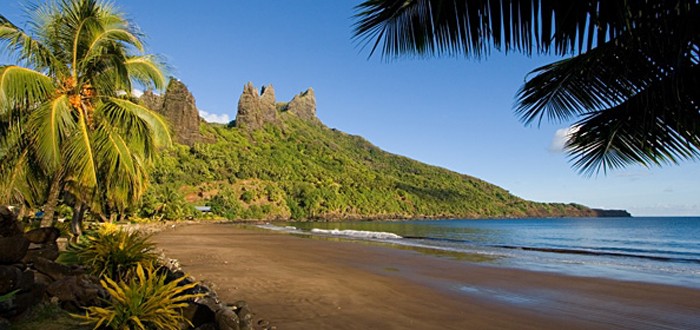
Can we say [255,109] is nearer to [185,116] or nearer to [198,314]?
[185,116]

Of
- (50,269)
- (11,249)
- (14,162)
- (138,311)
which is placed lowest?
(138,311)

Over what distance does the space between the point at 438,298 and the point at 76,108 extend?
9.79 metres

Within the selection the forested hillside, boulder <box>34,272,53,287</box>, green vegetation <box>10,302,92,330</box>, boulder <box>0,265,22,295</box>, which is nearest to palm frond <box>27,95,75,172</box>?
boulder <box>34,272,53,287</box>

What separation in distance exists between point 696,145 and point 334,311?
5673mm

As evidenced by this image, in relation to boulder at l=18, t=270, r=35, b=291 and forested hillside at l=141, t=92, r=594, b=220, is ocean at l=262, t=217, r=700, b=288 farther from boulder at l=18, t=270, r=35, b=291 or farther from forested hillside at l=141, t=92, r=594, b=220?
forested hillside at l=141, t=92, r=594, b=220

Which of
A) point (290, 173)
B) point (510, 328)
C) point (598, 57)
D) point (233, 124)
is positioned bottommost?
point (510, 328)

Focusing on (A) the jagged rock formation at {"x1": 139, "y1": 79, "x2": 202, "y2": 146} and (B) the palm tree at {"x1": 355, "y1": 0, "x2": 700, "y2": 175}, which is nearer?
(B) the palm tree at {"x1": 355, "y1": 0, "x2": 700, "y2": 175}

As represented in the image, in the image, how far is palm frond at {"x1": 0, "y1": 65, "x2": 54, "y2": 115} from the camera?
27.7 ft

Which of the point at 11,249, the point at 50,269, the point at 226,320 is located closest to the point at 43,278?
the point at 50,269

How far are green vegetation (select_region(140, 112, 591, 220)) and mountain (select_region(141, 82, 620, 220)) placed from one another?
9.5 inches

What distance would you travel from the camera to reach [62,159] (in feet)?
31.4

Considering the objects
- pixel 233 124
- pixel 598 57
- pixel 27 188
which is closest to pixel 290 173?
pixel 233 124

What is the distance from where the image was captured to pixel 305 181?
105m

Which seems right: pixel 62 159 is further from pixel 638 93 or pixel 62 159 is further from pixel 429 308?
pixel 638 93
